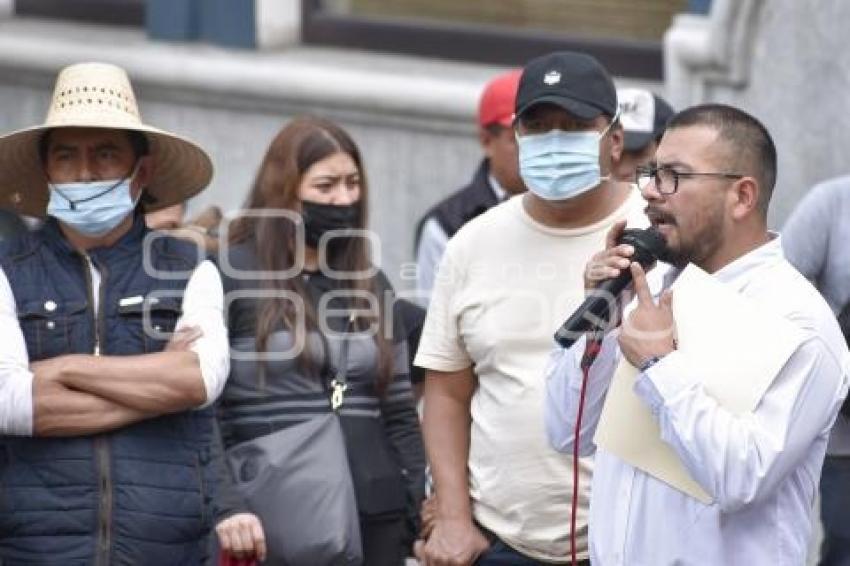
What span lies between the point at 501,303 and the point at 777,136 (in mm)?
2871

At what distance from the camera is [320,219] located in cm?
655

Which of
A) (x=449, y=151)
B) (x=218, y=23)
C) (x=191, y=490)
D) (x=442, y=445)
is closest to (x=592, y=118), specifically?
(x=442, y=445)

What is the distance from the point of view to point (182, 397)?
5.72 m

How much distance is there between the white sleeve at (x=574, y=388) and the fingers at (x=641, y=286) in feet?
1.33

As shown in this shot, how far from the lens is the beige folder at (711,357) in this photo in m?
4.64

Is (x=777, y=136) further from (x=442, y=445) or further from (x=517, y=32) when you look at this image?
(x=442, y=445)

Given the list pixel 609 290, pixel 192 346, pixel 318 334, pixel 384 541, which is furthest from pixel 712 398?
pixel 384 541

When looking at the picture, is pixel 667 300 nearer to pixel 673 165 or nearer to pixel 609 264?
pixel 609 264

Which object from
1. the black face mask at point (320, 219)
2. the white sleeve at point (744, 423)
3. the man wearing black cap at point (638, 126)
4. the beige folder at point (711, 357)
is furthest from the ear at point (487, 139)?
the white sleeve at point (744, 423)

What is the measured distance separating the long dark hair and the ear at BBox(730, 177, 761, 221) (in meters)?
1.80

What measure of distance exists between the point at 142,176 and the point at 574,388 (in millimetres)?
1494

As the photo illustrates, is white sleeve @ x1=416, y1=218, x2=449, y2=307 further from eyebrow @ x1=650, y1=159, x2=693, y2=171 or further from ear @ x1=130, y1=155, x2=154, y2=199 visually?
eyebrow @ x1=650, y1=159, x2=693, y2=171

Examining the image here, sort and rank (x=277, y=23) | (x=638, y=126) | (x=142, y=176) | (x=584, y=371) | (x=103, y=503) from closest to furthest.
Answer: (x=584, y=371) < (x=103, y=503) < (x=142, y=176) < (x=638, y=126) < (x=277, y=23)

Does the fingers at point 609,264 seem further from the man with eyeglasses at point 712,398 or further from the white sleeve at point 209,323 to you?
the white sleeve at point 209,323
